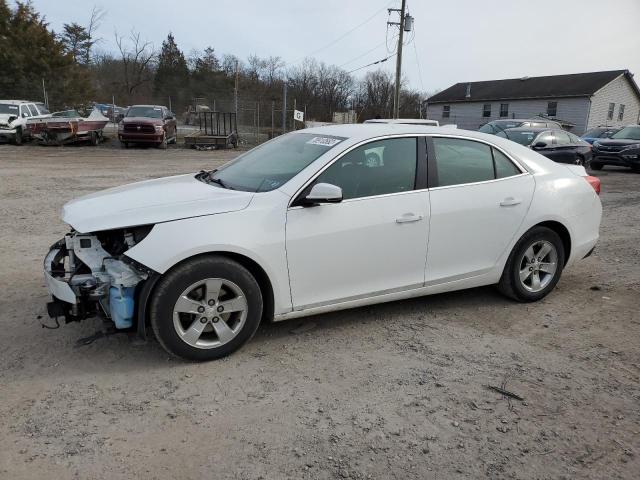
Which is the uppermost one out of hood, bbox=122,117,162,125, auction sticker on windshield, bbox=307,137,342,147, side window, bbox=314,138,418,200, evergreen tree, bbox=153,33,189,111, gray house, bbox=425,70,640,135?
evergreen tree, bbox=153,33,189,111

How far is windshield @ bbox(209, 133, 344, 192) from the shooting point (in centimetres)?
399

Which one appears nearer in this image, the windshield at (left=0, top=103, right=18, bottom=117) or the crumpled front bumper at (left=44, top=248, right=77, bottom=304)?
→ the crumpled front bumper at (left=44, top=248, right=77, bottom=304)

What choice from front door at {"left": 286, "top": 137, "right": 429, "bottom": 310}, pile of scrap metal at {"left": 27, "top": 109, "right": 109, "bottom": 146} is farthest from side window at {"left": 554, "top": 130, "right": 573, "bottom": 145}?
pile of scrap metal at {"left": 27, "top": 109, "right": 109, "bottom": 146}

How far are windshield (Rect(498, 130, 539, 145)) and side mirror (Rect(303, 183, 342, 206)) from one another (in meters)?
11.4

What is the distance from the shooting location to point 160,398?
3.18m

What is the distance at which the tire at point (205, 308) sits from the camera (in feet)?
11.1

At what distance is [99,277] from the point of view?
346 centimetres

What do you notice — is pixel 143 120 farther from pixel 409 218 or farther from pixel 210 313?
pixel 210 313

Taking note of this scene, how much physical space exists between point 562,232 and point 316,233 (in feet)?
8.51

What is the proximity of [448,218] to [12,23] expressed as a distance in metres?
35.9

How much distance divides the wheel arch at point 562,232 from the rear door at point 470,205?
1.21ft

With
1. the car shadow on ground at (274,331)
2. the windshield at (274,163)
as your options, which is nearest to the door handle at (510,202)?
the car shadow on ground at (274,331)

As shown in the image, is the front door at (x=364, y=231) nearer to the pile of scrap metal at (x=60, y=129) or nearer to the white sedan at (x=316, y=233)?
the white sedan at (x=316, y=233)

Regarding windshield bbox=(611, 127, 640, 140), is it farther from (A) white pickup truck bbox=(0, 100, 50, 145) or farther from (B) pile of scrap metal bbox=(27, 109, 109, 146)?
(A) white pickup truck bbox=(0, 100, 50, 145)
